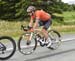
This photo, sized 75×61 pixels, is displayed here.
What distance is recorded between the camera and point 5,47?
9945mm

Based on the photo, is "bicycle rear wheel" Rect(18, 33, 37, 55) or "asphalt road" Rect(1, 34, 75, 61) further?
"bicycle rear wheel" Rect(18, 33, 37, 55)

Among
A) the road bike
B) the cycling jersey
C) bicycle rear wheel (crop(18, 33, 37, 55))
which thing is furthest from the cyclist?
bicycle rear wheel (crop(18, 33, 37, 55))

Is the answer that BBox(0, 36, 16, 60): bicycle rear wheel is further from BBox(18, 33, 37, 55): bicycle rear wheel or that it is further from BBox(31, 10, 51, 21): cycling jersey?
BBox(31, 10, 51, 21): cycling jersey

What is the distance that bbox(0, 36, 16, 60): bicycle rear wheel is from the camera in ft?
32.3

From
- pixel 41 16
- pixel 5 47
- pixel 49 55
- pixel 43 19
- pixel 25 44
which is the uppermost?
pixel 41 16

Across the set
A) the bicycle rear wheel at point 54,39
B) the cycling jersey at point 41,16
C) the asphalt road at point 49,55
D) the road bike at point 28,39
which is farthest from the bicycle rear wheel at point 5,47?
the bicycle rear wheel at point 54,39

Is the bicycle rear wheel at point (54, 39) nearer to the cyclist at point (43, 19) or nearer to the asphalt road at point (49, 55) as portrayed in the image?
the asphalt road at point (49, 55)

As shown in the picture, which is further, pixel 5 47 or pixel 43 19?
pixel 43 19

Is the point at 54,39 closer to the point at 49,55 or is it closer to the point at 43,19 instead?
the point at 43,19

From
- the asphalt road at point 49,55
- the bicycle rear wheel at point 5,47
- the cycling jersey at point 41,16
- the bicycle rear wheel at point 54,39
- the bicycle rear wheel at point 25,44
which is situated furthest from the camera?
the bicycle rear wheel at point 54,39

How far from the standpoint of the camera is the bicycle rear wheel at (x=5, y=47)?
32.3 feet

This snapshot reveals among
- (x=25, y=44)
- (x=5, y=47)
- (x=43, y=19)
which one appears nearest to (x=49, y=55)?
(x=25, y=44)

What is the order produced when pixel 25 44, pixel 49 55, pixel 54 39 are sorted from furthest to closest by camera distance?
pixel 54 39 → pixel 25 44 → pixel 49 55

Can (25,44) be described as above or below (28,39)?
below
